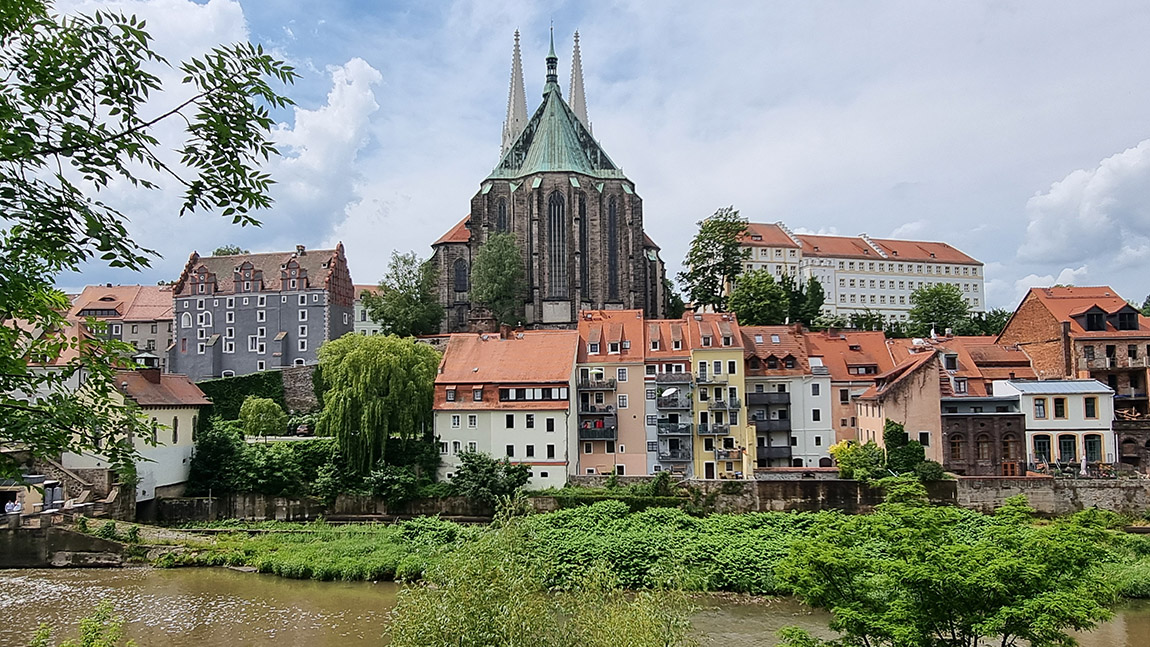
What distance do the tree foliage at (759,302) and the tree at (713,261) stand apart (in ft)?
15.1

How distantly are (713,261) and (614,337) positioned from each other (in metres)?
27.4

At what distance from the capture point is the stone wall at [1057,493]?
37.9 m

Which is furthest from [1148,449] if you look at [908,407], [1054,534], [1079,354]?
[1054,534]

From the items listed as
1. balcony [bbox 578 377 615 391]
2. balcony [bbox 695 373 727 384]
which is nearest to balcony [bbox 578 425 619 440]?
balcony [bbox 578 377 615 391]

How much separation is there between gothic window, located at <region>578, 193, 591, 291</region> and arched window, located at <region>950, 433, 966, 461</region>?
3852cm

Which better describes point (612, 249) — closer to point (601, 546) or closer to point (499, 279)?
point (499, 279)

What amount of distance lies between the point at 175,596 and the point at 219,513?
39.2 ft

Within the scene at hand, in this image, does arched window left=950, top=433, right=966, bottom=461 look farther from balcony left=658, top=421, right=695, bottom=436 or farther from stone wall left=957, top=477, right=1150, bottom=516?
balcony left=658, top=421, right=695, bottom=436

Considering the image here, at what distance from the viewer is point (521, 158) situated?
81.4m

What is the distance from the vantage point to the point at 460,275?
77.7 metres

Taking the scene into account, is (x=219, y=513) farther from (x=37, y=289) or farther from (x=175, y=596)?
(x=37, y=289)

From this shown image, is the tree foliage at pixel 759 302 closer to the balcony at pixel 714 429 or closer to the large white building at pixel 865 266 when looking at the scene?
the balcony at pixel 714 429

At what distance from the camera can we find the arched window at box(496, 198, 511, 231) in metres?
77.7

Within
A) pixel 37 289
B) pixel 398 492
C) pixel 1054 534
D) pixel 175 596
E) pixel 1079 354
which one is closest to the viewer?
pixel 37 289
